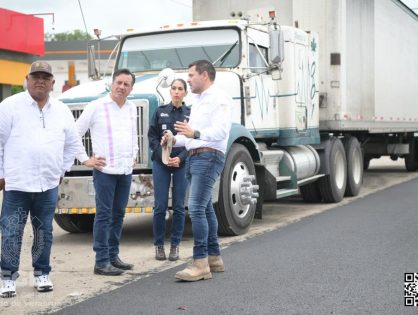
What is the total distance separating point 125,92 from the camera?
Answer: 6594mm

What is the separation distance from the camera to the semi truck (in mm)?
8508

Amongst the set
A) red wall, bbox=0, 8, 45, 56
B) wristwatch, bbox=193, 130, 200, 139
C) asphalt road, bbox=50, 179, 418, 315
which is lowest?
asphalt road, bbox=50, 179, 418, 315

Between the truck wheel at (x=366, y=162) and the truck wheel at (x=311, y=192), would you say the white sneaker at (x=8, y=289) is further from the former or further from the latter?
the truck wheel at (x=366, y=162)

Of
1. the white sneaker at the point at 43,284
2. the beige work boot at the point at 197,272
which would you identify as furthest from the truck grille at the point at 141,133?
the white sneaker at the point at 43,284

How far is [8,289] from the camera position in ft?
18.6

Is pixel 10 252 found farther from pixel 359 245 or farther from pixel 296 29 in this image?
pixel 296 29

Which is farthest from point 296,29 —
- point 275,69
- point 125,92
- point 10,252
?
point 10,252

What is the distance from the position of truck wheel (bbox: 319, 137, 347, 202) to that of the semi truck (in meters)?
0.02

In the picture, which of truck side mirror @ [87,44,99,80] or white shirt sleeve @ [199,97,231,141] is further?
truck side mirror @ [87,44,99,80]

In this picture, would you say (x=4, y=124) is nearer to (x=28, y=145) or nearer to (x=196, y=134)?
(x=28, y=145)

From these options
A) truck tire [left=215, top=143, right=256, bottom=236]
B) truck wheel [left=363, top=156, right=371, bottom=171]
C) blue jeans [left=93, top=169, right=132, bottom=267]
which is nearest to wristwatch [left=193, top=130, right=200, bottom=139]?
blue jeans [left=93, top=169, right=132, bottom=267]

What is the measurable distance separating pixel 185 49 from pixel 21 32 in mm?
16189

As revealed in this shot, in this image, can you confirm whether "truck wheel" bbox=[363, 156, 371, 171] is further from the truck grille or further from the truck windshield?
the truck grille

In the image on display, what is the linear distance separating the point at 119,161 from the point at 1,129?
1.31m
